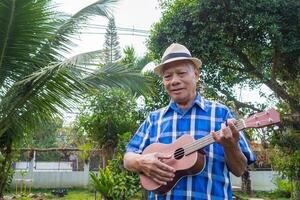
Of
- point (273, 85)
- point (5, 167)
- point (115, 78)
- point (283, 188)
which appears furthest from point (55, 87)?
point (283, 188)

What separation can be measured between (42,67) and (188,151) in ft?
10.2

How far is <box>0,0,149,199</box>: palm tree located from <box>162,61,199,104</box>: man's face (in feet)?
7.87

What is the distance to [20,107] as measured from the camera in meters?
4.59

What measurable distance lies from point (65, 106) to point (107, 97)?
141 inches

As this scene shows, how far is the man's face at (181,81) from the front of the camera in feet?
6.39

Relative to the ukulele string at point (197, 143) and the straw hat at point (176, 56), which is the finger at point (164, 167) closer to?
the ukulele string at point (197, 143)

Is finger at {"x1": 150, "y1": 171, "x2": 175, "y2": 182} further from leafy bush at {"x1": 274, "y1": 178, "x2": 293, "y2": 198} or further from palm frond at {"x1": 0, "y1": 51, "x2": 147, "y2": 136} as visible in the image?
leafy bush at {"x1": 274, "y1": 178, "x2": 293, "y2": 198}

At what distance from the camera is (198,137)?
1877 millimetres

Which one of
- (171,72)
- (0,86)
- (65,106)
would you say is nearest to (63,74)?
(65,106)

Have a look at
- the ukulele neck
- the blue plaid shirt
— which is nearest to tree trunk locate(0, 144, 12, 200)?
the blue plaid shirt

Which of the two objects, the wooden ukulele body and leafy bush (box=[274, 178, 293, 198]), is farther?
leafy bush (box=[274, 178, 293, 198])

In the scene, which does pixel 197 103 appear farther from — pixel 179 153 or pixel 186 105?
pixel 179 153

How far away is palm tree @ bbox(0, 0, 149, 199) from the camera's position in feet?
13.7

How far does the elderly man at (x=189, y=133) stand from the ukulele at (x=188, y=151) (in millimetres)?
23
